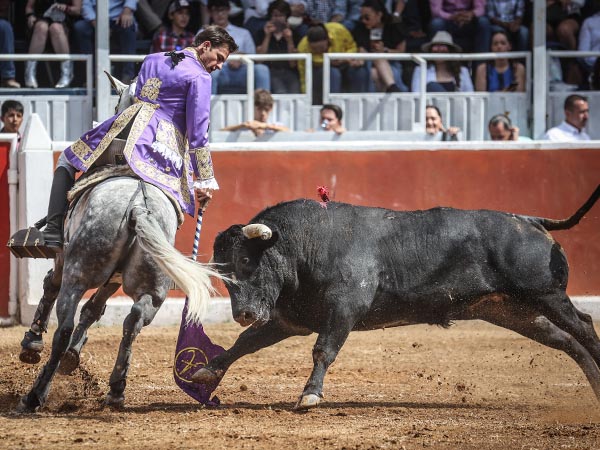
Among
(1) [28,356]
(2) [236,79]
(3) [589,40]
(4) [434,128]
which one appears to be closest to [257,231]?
(1) [28,356]

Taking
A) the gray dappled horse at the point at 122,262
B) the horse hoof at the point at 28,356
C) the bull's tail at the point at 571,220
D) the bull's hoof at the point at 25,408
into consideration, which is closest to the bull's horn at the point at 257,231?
the gray dappled horse at the point at 122,262

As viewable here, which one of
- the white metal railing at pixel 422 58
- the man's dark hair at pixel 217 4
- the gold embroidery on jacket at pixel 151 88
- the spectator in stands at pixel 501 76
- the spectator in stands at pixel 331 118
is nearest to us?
the gold embroidery on jacket at pixel 151 88

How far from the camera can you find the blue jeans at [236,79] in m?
12.4

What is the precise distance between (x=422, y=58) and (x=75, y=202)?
6.96 m

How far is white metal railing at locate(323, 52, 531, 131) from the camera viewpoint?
39.9ft

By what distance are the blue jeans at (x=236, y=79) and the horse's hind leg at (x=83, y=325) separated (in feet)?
20.2

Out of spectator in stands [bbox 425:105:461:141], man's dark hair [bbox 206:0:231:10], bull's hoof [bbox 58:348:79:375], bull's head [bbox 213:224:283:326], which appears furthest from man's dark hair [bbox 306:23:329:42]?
bull's hoof [bbox 58:348:79:375]

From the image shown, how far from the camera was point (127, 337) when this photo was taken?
610 centimetres

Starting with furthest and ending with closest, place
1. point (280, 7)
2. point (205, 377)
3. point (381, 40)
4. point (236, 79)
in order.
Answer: point (381, 40)
point (280, 7)
point (236, 79)
point (205, 377)

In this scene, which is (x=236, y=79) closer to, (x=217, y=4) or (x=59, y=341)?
(x=217, y=4)

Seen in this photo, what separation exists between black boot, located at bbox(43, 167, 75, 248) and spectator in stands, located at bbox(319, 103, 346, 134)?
5442 millimetres

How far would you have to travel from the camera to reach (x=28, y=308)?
32.3ft

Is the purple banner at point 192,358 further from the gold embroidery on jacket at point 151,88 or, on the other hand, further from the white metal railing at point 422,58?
the white metal railing at point 422,58

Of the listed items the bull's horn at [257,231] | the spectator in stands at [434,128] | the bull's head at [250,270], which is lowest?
the bull's head at [250,270]
